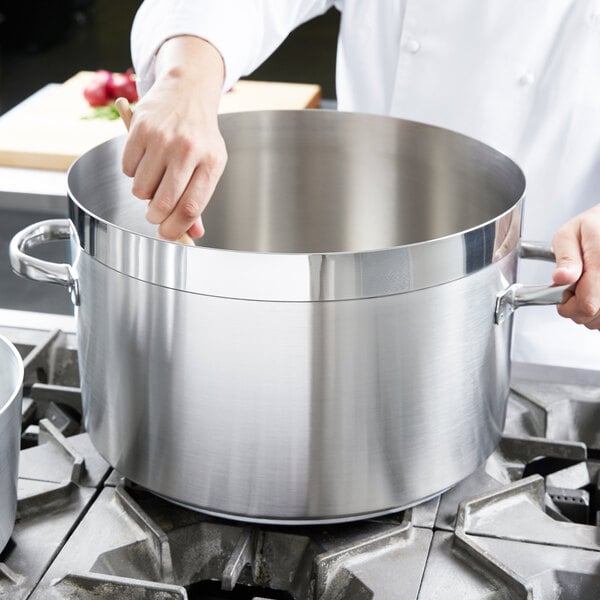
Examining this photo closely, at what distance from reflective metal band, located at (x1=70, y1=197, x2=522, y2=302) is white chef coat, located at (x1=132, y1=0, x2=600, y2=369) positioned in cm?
40

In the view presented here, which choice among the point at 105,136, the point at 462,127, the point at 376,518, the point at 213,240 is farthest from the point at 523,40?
the point at 105,136

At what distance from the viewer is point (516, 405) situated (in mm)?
781

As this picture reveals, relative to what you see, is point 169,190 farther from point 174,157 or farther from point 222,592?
point 222,592

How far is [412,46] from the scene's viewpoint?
995mm

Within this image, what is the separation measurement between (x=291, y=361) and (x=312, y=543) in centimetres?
15

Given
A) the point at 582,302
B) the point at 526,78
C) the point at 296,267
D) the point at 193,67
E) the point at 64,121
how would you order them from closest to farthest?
the point at 296,267 → the point at 582,302 → the point at 193,67 → the point at 526,78 → the point at 64,121

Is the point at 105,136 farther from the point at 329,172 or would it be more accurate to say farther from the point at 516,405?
the point at 516,405

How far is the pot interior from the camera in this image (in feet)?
2.44

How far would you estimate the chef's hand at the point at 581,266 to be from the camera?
0.63 m

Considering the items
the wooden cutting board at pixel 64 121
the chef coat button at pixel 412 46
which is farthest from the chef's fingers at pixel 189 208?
the wooden cutting board at pixel 64 121

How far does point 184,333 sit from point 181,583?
7.2 inches

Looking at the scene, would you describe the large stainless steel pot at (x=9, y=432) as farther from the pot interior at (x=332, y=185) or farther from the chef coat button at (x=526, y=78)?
the chef coat button at (x=526, y=78)

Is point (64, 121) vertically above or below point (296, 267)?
below

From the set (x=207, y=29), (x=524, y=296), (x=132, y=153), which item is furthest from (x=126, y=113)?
(x=524, y=296)
